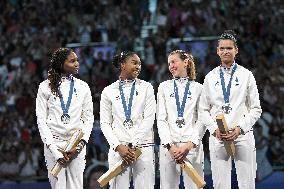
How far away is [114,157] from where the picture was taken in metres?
7.36

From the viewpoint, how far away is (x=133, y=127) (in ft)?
24.3

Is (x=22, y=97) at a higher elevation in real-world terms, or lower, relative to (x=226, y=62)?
lower

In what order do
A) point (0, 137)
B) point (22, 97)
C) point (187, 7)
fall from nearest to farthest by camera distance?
point (0, 137), point (22, 97), point (187, 7)

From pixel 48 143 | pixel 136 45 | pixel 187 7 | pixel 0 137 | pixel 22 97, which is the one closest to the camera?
pixel 48 143

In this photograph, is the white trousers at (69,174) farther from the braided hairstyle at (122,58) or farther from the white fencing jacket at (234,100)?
the white fencing jacket at (234,100)

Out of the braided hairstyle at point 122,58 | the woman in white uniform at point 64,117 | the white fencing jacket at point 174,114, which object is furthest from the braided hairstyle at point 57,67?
the white fencing jacket at point 174,114

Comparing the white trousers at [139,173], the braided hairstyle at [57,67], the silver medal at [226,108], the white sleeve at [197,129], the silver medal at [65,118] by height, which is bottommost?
the white trousers at [139,173]

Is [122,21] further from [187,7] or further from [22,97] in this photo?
[22,97]

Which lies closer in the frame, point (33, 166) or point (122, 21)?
point (33, 166)

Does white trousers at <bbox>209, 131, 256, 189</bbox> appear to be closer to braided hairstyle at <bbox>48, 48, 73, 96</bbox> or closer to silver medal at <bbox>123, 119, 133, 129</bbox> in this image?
silver medal at <bbox>123, 119, 133, 129</bbox>

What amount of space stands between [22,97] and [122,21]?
367 cm

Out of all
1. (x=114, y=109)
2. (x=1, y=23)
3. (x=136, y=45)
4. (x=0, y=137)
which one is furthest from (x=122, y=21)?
(x=114, y=109)

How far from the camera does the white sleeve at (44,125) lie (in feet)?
23.4

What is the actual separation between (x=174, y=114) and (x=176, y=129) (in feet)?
0.61
